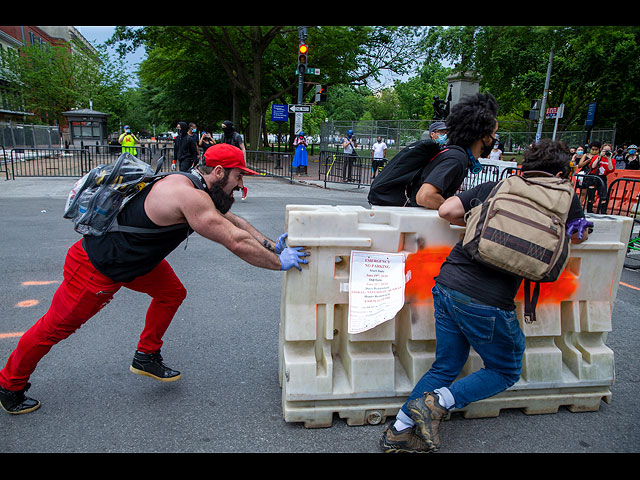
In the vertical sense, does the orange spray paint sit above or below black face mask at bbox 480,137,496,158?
below

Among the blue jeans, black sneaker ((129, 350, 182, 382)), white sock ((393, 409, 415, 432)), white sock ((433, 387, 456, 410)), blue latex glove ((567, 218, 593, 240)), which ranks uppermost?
blue latex glove ((567, 218, 593, 240))

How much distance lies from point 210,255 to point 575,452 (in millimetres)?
5289

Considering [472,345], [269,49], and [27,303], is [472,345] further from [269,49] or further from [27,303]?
[269,49]

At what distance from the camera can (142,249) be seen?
290 cm

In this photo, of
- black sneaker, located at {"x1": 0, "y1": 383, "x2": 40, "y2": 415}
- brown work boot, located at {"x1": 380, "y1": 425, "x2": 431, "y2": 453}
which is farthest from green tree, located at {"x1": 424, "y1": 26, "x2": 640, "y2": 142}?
black sneaker, located at {"x1": 0, "y1": 383, "x2": 40, "y2": 415}

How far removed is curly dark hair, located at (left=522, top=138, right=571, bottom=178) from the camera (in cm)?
255

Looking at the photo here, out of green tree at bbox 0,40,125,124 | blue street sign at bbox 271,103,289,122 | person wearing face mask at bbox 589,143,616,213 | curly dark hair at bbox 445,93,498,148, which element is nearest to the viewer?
curly dark hair at bbox 445,93,498,148

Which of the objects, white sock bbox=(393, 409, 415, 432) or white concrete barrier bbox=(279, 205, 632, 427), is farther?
white concrete barrier bbox=(279, 205, 632, 427)

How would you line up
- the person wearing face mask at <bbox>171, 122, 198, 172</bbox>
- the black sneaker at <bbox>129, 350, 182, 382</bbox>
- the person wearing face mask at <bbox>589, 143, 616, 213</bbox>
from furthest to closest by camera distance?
1. the person wearing face mask at <bbox>171, 122, 198, 172</bbox>
2. the person wearing face mask at <bbox>589, 143, 616, 213</bbox>
3. the black sneaker at <bbox>129, 350, 182, 382</bbox>

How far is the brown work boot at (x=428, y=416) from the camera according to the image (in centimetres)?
254

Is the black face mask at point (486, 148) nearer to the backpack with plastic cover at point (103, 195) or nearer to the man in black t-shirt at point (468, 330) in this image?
the man in black t-shirt at point (468, 330)

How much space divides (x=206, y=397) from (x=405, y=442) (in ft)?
4.59

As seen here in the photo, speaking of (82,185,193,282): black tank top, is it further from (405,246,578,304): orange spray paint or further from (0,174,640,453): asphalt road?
(405,246,578,304): orange spray paint

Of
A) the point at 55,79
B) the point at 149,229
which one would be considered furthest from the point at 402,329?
the point at 55,79
